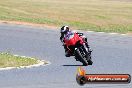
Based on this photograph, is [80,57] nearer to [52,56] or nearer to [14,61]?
[14,61]

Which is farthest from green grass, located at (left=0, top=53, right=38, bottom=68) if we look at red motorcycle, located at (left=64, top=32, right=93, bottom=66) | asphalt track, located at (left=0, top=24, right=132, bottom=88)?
red motorcycle, located at (left=64, top=32, right=93, bottom=66)

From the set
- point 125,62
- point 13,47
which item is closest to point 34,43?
point 13,47

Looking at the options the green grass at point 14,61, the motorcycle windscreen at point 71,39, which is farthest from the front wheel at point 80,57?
the green grass at point 14,61

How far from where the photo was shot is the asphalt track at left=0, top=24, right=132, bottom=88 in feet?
52.7

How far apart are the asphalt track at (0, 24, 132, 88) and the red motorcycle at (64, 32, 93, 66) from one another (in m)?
0.56

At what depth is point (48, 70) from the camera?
1942 centimetres

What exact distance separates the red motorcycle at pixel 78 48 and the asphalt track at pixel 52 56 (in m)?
0.56

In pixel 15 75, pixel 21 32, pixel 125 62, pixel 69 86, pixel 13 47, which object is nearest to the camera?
pixel 69 86

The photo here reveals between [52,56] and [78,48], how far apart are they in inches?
562

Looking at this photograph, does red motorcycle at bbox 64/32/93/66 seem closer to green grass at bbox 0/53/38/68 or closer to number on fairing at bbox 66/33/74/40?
number on fairing at bbox 66/33/74/40

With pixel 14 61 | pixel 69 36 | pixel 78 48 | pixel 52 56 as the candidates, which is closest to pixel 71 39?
pixel 69 36

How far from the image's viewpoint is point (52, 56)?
2416 centimetres

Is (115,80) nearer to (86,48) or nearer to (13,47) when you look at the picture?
(86,48)

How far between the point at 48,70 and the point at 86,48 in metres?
9.65
